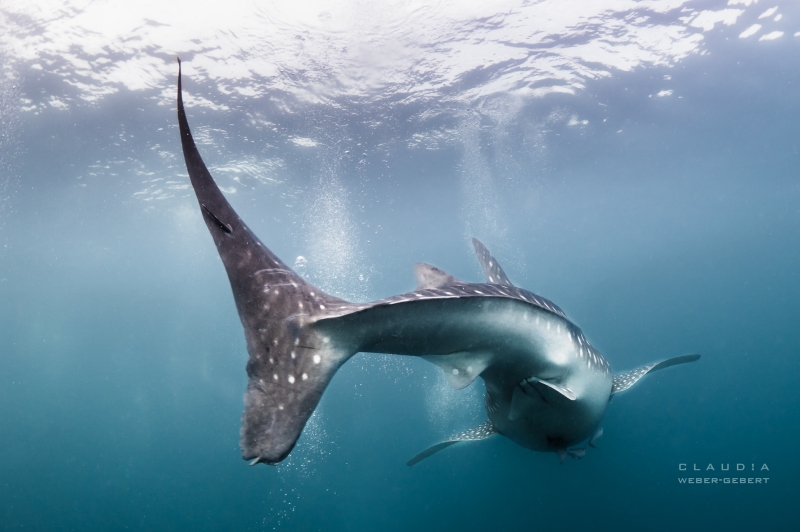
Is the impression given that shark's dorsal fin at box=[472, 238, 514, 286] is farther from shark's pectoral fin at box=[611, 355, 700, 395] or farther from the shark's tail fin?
the shark's tail fin

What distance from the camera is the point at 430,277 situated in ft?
11.3

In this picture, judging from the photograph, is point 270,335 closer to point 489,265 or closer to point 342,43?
point 489,265

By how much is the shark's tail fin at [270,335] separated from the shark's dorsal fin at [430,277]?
122 centimetres

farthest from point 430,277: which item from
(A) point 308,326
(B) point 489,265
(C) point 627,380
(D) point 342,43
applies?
(D) point 342,43

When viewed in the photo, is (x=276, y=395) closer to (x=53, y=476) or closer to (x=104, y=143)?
(x=104, y=143)

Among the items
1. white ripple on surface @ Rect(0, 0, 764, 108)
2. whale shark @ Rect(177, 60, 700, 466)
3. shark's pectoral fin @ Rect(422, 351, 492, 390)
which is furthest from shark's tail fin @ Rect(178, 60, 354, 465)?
white ripple on surface @ Rect(0, 0, 764, 108)

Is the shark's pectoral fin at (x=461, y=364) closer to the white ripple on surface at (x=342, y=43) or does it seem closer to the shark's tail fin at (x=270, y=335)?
the shark's tail fin at (x=270, y=335)

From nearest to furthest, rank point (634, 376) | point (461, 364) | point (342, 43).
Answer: point (461, 364) → point (634, 376) → point (342, 43)

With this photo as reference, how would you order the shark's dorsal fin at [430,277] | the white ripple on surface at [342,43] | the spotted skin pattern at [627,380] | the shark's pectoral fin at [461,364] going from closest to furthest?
the shark's pectoral fin at [461,364] < the shark's dorsal fin at [430,277] < the spotted skin pattern at [627,380] < the white ripple on surface at [342,43]

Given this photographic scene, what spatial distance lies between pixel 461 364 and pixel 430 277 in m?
0.86

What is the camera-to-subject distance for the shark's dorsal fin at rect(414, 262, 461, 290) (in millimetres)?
3383

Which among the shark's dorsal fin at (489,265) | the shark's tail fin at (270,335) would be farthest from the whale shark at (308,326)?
the shark's dorsal fin at (489,265)

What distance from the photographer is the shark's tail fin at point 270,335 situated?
196 centimetres

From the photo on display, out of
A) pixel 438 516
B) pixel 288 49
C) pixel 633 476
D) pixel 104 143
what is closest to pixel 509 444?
pixel 438 516
